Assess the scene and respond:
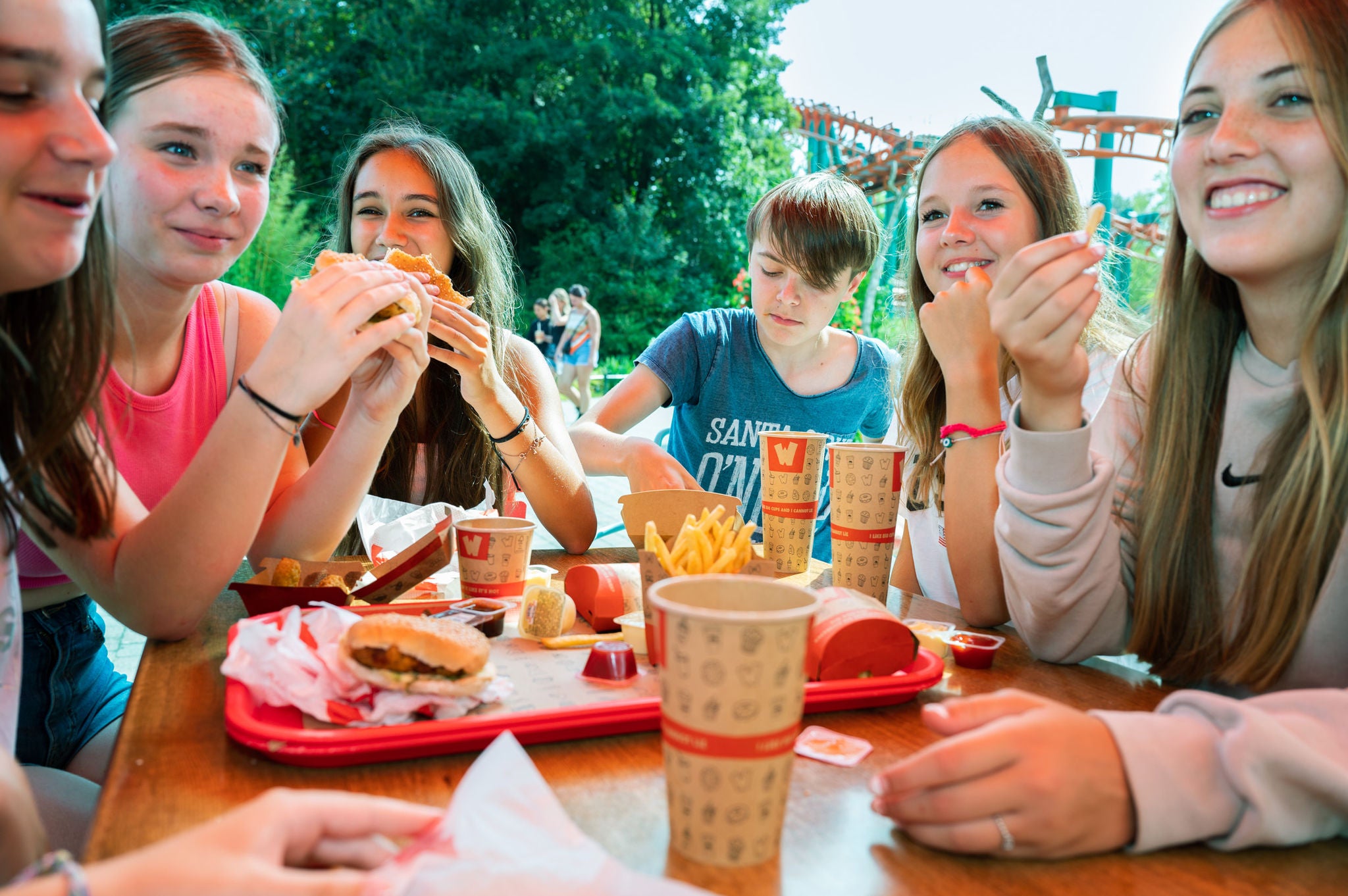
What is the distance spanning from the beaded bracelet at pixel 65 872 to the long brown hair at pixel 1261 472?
52.9 inches

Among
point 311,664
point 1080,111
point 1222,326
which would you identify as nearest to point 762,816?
point 311,664

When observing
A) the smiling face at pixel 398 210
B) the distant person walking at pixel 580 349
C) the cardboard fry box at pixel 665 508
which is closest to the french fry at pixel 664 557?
the cardboard fry box at pixel 665 508

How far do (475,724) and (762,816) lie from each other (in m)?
0.37

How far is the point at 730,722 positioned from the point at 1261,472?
43.2 inches

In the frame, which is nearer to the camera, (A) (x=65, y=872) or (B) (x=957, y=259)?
(A) (x=65, y=872)

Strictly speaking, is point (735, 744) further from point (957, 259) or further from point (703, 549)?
point (957, 259)

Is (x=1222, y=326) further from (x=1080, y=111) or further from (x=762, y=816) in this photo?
(x=1080, y=111)

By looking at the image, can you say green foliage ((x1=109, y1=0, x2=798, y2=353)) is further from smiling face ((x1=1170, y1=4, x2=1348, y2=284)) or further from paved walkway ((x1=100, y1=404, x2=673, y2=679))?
smiling face ((x1=1170, y1=4, x2=1348, y2=284))

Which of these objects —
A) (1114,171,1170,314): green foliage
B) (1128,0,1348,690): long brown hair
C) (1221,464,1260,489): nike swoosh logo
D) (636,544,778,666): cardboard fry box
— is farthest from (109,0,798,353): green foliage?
(1221,464,1260,489): nike swoosh logo

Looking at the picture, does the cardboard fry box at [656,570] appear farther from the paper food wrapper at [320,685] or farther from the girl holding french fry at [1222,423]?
the girl holding french fry at [1222,423]

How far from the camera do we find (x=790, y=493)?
169cm

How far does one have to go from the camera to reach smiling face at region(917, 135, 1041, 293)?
217 cm

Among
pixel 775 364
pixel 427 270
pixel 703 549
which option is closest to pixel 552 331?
pixel 775 364

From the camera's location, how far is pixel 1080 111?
12.1m
